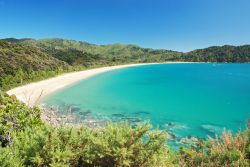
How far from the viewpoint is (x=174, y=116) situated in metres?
35.0

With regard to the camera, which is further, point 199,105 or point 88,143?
point 199,105

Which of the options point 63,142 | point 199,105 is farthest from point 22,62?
point 63,142

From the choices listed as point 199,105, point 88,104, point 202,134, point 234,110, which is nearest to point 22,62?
point 88,104

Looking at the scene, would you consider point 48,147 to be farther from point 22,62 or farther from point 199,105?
point 22,62

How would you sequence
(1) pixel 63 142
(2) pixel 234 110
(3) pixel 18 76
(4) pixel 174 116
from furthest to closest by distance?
(3) pixel 18 76 < (2) pixel 234 110 < (4) pixel 174 116 < (1) pixel 63 142

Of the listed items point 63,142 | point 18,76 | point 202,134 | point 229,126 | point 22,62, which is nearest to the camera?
point 63,142

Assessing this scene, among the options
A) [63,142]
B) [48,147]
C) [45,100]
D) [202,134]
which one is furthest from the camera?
[45,100]

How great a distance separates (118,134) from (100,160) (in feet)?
2.43

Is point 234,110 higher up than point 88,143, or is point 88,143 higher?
point 88,143

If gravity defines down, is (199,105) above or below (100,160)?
below

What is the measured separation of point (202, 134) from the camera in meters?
26.1

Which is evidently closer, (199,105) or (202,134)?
(202,134)

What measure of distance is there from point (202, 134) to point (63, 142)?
2085 centimetres

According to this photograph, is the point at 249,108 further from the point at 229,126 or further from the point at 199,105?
the point at 229,126
